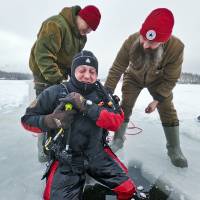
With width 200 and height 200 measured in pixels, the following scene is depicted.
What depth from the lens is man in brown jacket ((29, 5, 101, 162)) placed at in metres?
2.83

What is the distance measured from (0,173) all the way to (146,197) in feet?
5.44

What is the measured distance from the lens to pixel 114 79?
350cm

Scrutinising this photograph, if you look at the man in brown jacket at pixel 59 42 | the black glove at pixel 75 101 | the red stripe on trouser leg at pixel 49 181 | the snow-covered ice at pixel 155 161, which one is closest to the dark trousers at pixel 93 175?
the red stripe on trouser leg at pixel 49 181

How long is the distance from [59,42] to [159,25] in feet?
3.67

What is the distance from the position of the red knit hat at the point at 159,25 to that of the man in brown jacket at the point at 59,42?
69 cm

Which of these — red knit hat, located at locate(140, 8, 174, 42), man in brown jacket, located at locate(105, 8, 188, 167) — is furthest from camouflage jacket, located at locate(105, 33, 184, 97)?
red knit hat, located at locate(140, 8, 174, 42)

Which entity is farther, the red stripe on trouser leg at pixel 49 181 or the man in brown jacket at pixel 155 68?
the man in brown jacket at pixel 155 68

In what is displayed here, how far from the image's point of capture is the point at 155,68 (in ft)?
10.4

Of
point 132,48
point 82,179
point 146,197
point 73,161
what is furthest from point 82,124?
point 132,48

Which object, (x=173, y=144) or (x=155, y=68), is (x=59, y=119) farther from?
(x=173, y=144)

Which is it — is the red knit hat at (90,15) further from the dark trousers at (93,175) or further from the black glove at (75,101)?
the dark trousers at (93,175)

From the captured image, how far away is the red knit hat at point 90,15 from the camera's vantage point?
2.99 metres

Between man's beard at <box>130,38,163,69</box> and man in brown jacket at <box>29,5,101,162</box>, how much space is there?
560 mm

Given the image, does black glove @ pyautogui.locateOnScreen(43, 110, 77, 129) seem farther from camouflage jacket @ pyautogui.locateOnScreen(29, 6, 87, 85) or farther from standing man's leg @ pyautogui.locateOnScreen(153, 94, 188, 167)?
standing man's leg @ pyautogui.locateOnScreen(153, 94, 188, 167)
